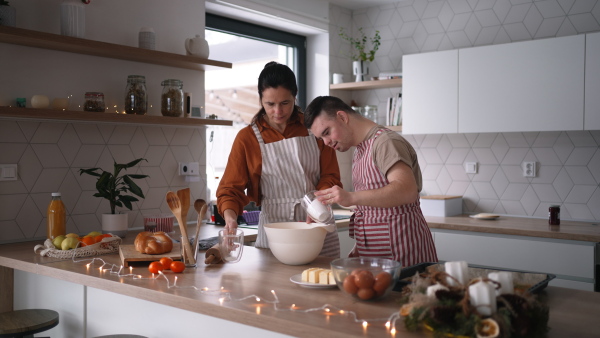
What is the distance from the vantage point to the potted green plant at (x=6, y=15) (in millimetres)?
2497

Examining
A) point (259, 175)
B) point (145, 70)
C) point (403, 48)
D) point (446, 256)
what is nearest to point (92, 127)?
point (145, 70)

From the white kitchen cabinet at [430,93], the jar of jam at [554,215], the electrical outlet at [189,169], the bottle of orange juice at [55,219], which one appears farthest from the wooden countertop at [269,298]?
the white kitchen cabinet at [430,93]

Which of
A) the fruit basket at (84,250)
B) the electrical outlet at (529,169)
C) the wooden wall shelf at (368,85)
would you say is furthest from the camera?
the wooden wall shelf at (368,85)

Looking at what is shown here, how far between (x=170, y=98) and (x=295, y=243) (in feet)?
4.93

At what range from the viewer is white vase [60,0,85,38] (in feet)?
8.99

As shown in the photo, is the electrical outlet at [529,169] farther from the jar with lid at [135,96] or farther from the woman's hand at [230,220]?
the jar with lid at [135,96]

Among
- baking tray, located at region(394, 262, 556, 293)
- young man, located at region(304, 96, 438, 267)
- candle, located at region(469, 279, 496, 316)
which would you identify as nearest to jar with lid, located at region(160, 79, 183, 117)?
young man, located at region(304, 96, 438, 267)

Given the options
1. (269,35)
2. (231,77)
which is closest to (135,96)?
(231,77)

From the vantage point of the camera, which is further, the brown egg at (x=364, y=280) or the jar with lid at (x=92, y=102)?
the jar with lid at (x=92, y=102)

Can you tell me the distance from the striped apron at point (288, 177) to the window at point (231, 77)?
1.30 meters

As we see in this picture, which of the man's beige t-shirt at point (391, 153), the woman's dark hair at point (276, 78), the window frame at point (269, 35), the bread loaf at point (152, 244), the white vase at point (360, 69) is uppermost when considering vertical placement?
the window frame at point (269, 35)

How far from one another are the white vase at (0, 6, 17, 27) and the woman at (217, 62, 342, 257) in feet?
3.66

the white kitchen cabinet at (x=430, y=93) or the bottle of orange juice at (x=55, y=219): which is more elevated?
the white kitchen cabinet at (x=430, y=93)

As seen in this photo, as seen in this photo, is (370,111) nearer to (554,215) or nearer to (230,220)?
(554,215)
